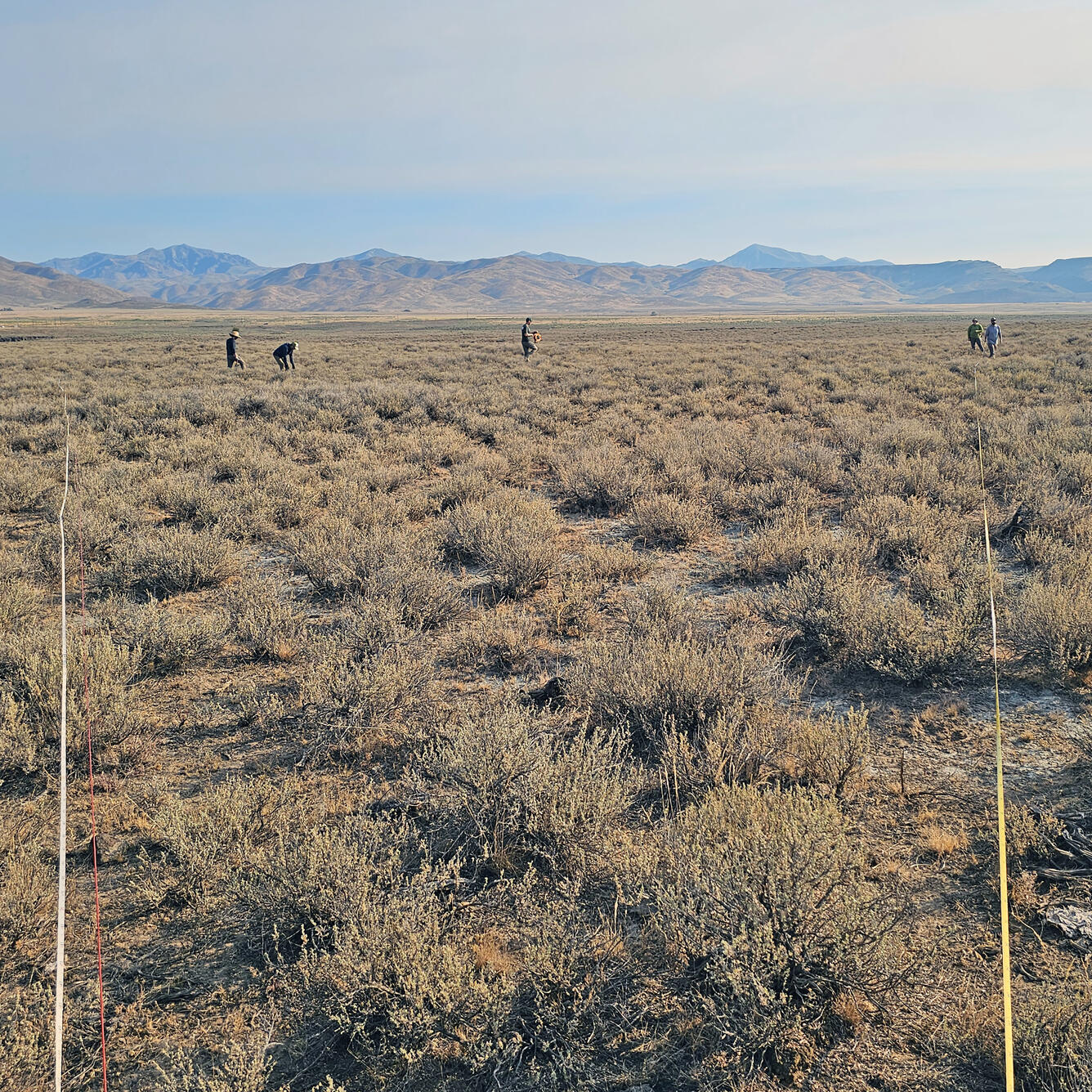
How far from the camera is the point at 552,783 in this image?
3.31m

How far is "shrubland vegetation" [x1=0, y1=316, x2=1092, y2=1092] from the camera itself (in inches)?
92.1

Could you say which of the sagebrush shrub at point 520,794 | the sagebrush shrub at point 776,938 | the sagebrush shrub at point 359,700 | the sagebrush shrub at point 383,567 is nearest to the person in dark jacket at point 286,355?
the sagebrush shrub at point 383,567

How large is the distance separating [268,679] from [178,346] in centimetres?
4124

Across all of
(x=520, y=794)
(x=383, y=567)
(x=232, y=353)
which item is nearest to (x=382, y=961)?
(x=520, y=794)

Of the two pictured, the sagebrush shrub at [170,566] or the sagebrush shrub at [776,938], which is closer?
the sagebrush shrub at [776,938]

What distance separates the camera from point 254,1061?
2.17 meters

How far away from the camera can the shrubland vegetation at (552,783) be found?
2340 mm

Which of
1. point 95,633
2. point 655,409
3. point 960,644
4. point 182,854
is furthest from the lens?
point 655,409

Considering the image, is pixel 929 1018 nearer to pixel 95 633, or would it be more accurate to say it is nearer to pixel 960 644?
pixel 960 644

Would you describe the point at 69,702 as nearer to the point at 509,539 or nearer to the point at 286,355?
the point at 509,539

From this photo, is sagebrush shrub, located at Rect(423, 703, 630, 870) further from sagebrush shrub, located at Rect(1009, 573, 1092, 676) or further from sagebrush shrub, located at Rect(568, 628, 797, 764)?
sagebrush shrub, located at Rect(1009, 573, 1092, 676)

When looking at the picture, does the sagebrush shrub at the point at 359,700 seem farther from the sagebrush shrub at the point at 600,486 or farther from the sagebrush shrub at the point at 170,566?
the sagebrush shrub at the point at 600,486

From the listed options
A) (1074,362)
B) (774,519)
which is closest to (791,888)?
(774,519)

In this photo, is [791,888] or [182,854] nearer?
[791,888]
